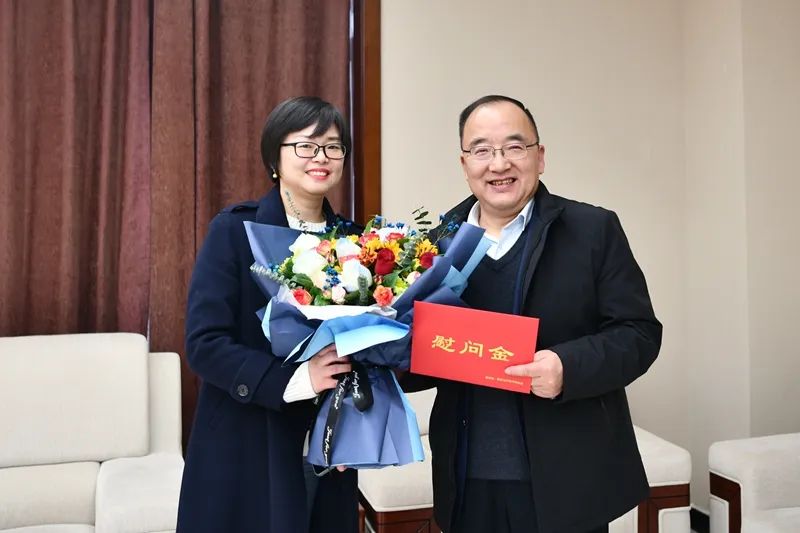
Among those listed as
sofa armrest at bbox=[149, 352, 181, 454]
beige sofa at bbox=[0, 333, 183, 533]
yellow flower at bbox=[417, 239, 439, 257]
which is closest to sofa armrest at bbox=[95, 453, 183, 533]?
beige sofa at bbox=[0, 333, 183, 533]

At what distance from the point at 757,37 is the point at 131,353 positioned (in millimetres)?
2817

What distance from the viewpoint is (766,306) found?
10.2ft

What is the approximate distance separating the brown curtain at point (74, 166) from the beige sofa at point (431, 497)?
1.28 m

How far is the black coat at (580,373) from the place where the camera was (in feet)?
4.61

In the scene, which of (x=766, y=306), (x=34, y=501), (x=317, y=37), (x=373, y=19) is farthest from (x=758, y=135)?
(x=34, y=501)

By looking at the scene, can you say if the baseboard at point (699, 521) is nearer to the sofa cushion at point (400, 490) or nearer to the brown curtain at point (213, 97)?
the sofa cushion at point (400, 490)

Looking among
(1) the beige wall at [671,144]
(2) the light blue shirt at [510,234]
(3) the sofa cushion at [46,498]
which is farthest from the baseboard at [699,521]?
(3) the sofa cushion at [46,498]

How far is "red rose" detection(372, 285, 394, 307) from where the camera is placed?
1.34 metres

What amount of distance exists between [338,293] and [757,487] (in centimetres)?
178

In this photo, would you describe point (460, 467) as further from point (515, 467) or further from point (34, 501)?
point (34, 501)

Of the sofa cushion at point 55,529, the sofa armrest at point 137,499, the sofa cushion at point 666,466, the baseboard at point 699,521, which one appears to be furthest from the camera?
the baseboard at point 699,521

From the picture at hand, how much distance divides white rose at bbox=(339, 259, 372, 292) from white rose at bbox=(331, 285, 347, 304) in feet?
0.04

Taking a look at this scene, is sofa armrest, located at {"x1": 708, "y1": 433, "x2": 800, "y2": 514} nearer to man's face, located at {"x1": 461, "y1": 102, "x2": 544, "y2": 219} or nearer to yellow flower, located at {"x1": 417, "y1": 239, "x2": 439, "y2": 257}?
man's face, located at {"x1": 461, "y1": 102, "x2": 544, "y2": 219}

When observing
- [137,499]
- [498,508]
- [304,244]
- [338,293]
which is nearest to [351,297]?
[338,293]
